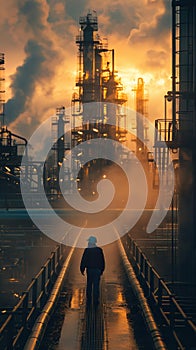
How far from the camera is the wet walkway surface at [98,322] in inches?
537

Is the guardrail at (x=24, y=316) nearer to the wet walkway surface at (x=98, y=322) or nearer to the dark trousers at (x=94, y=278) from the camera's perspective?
the wet walkway surface at (x=98, y=322)

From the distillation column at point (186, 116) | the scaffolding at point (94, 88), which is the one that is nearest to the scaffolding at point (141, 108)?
the scaffolding at point (94, 88)

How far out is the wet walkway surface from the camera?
44.8 ft

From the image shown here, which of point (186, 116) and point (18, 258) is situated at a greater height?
point (186, 116)

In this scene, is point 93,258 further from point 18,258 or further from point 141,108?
point 141,108

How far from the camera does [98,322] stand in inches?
607

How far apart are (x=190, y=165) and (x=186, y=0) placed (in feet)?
20.8

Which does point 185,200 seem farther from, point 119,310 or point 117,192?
point 117,192

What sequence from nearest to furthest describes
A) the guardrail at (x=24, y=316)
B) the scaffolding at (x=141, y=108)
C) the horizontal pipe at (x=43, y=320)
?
1. the guardrail at (x=24, y=316)
2. the horizontal pipe at (x=43, y=320)
3. the scaffolding at (x=141, y=108)

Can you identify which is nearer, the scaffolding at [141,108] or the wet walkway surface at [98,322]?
the wet walkway surface at [98,322]

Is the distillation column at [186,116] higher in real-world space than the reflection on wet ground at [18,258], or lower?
higher

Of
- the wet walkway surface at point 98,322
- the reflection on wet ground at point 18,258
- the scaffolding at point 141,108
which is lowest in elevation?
the wet walkway surface at point 98,322

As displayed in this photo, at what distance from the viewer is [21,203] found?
88125 mm

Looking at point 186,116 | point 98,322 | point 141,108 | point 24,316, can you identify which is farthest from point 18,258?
point 141,108
